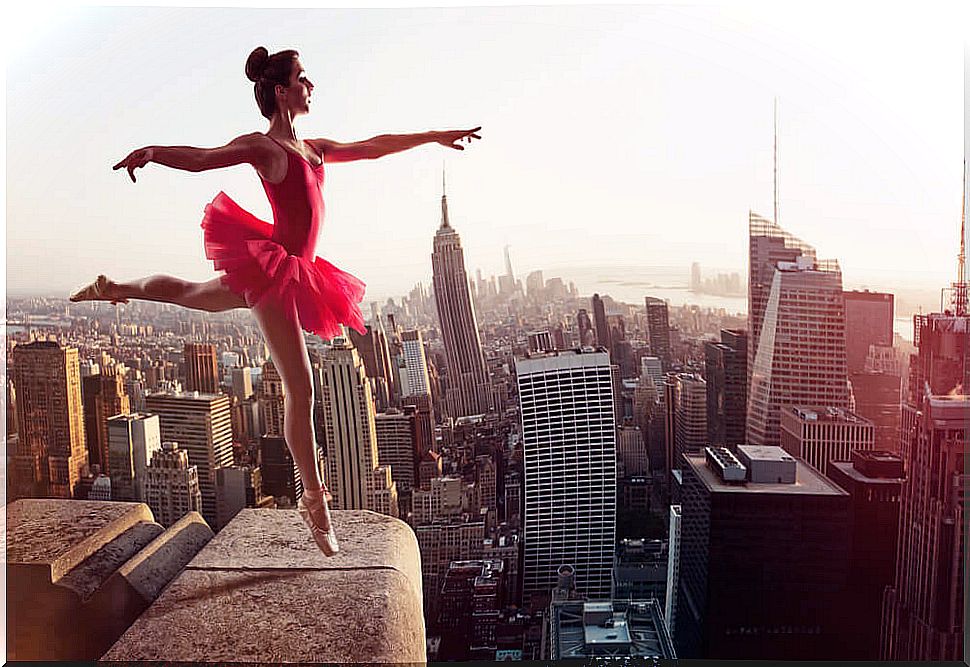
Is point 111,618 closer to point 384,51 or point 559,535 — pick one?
point 559,535

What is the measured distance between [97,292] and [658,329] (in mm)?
1497

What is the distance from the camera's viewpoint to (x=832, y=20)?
225 centimetres

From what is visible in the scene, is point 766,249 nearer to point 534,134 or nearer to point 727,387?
point 727,387

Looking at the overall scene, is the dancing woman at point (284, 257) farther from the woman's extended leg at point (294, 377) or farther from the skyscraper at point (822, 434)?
the skyscraper at point (822, 434)

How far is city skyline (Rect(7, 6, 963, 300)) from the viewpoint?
2.25 m

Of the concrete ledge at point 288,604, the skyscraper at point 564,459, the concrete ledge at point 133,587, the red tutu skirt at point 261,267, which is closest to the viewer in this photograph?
the concrete ledge at point 288,604

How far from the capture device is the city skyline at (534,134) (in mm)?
2248

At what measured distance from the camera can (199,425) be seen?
231 cm

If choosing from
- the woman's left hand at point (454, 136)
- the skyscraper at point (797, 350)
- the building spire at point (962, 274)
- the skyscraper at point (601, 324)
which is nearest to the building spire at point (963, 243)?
the building spire at point (962, 274)

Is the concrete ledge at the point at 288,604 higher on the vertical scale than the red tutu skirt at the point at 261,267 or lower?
lower

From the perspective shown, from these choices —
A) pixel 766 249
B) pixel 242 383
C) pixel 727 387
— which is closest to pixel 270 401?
pixel 242 383

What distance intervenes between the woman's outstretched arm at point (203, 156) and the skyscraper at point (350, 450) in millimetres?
596

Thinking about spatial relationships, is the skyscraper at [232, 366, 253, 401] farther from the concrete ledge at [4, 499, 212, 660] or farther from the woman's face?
the woman's face

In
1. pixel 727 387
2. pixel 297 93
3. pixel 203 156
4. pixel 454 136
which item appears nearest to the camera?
pixel 203 156
